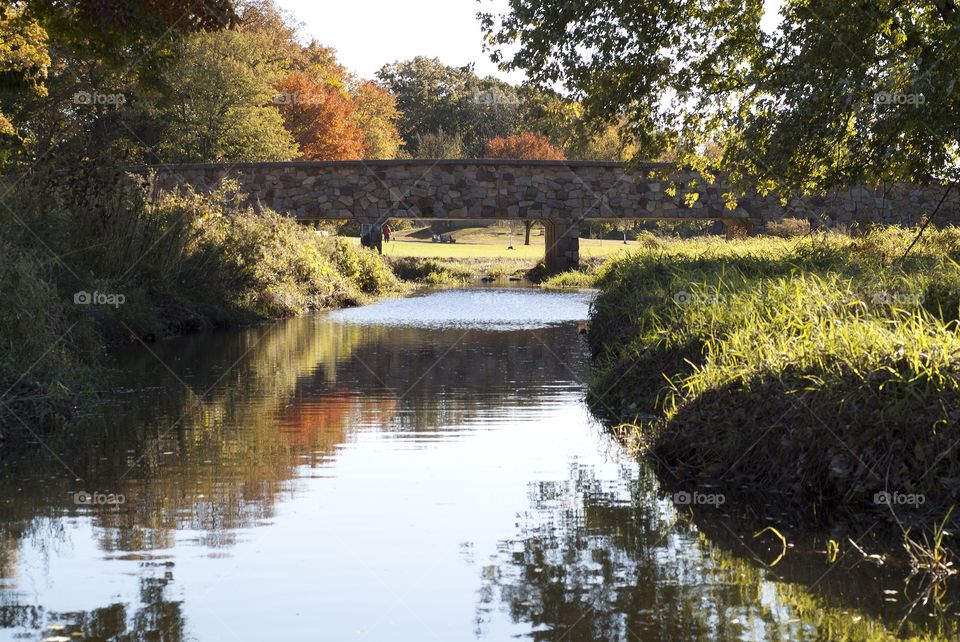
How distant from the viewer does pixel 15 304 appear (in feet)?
38.4

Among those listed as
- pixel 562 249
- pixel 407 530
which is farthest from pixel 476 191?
pixel 407 530

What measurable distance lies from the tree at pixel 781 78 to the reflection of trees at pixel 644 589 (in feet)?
31.6

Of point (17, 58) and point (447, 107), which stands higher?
point (447, 107)

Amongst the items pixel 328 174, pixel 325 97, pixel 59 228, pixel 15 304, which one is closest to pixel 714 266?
pixel 59 228

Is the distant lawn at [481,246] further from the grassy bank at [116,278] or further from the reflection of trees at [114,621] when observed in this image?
the reflection of trees at [114,621]

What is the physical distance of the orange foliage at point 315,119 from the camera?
2665 inches

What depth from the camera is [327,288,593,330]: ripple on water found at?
26.8 m

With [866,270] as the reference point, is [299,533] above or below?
below

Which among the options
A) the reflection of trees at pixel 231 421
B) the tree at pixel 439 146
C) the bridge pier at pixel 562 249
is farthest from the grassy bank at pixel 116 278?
the tree at pixel 439 146

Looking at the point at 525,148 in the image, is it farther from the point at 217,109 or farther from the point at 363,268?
the point at 363,268

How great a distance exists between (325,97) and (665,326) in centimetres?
5721

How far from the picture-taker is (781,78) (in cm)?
1861

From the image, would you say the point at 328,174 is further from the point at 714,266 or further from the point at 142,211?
the point at 714,266

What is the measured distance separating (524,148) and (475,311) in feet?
208
